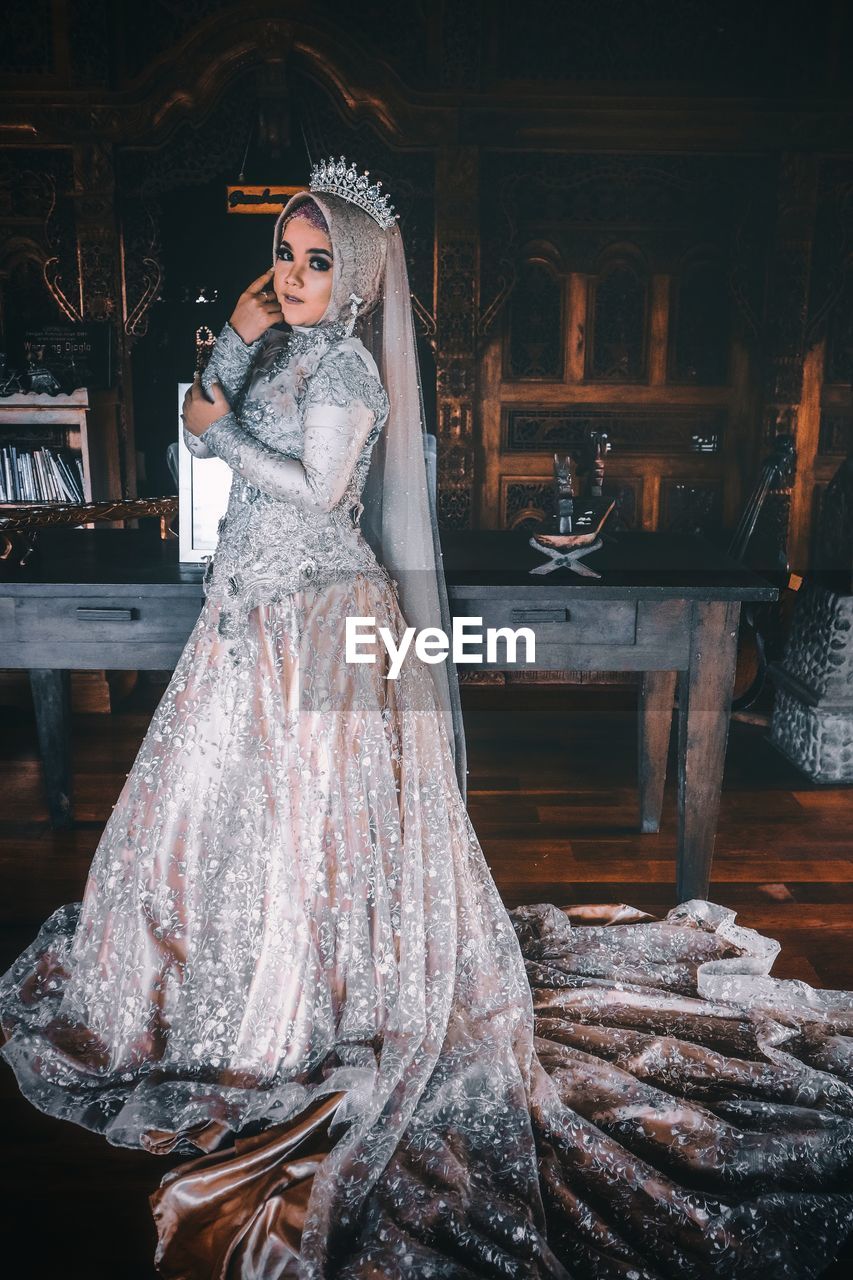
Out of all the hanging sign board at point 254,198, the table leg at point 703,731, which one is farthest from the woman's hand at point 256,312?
the hanging sign board at point 254,198

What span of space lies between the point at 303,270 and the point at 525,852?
1734 millimetres

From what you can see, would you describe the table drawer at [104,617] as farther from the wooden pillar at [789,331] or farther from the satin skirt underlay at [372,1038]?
the wooden pillar at [789,331]

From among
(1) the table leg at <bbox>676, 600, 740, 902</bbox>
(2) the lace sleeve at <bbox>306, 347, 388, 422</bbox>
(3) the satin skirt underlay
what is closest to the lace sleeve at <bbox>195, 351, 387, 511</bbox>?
(2) the lace sleeve at <bbox>306, 347, 388, 422</bbox>

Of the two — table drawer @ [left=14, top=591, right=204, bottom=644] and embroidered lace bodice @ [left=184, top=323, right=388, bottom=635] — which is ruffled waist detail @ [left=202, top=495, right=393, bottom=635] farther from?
table drawer @ [left=14, top=591, right=204, bottom=644]

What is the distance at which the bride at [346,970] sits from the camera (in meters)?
1.66

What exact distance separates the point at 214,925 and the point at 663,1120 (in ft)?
2.79

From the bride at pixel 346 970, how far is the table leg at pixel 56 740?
1.00 meters

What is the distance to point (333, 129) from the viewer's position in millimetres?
4863

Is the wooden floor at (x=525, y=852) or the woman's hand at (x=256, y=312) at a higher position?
the woman's hand at (x=256, y=312)

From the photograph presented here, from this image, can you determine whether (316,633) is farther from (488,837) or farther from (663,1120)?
(488,837)

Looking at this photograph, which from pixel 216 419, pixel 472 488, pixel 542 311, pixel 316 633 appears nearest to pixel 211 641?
pixel 316 633

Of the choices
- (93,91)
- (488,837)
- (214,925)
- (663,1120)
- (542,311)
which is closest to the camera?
(663,1120)

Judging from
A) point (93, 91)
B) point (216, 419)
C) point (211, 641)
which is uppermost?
point (93, 91)

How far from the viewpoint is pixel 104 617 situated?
2.42m
